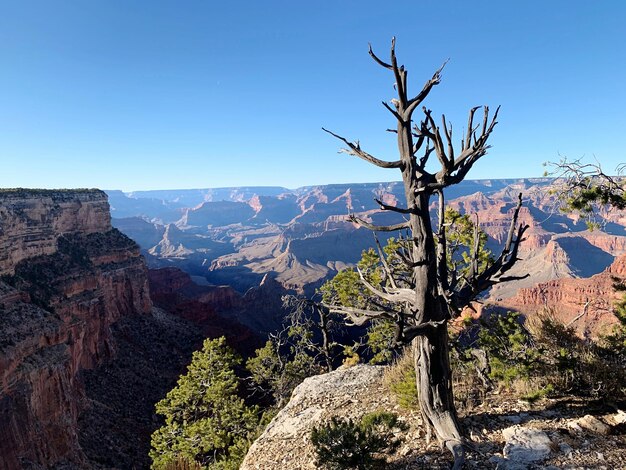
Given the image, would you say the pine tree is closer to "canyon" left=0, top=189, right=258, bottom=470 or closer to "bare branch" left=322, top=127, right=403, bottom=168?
"bare branch" left=322, top=127, right=403, bottom=168

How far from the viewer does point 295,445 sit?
28.8 feet

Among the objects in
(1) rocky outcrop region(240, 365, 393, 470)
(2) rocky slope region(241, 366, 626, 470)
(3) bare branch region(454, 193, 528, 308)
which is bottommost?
(1) rocky outcrop region(240, 365, 393, 470)

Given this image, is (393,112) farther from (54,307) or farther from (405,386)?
(54,307)

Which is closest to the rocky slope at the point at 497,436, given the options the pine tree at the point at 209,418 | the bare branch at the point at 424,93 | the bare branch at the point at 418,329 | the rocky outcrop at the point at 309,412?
the rocky outcrop at the point at 309,412

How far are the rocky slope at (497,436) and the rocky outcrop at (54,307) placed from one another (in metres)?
24.3

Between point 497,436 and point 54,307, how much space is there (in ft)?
148

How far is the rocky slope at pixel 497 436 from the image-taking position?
622 cm

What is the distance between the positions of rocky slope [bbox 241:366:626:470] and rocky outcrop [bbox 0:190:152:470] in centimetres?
2430

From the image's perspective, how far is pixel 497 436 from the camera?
7.05 m

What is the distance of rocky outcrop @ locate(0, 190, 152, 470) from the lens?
26500 millimetres

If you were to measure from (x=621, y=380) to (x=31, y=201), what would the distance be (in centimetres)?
5430

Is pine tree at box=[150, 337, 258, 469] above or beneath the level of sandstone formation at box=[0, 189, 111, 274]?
beneath

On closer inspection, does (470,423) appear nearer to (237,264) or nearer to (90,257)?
(90,257)

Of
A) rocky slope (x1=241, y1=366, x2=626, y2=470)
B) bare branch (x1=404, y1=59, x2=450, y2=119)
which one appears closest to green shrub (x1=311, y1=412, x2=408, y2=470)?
rocky slope (x1=241, y1=366, x2=626, y2=470)
